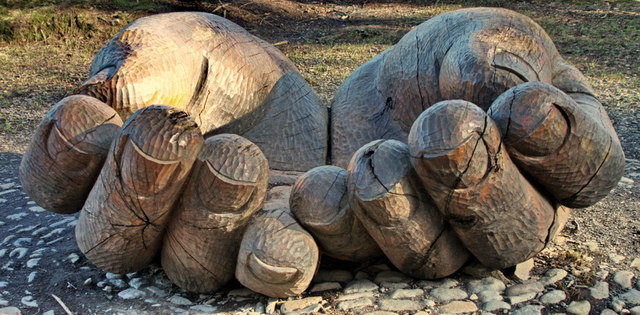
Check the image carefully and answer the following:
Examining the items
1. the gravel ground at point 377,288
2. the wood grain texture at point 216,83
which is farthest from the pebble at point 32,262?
the wood grain texture at point 216,83

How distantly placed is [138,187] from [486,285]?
131cm

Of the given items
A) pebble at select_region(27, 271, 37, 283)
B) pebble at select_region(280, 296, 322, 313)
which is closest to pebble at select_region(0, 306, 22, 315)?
pebble at select_region(27, 271, 37, 283)

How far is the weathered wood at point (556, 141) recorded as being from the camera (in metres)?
2.18

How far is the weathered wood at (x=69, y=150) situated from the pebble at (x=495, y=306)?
4.78 feet

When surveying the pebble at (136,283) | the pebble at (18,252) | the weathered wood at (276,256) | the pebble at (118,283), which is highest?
the weathered wood at (276,256)

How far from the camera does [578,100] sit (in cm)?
268

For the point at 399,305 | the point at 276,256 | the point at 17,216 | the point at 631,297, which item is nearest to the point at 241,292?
the point at 276,256

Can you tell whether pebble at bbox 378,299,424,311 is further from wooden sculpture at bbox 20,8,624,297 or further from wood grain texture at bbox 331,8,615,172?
wood grain texture at bbox 331,8,615,172

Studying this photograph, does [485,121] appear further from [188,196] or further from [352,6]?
[352,6]

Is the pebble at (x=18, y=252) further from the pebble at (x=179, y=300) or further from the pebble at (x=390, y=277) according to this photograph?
the pebble at (x=390, y=277)

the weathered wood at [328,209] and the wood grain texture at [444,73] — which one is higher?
the wood grain texture at [444,73]

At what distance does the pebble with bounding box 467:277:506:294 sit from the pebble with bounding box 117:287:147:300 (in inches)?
49.2

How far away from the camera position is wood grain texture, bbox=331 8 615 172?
8.18 ft

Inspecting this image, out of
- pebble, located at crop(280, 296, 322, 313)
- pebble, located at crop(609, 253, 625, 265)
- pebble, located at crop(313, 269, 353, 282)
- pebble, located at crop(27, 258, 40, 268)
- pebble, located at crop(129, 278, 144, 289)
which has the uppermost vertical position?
pebble, located at crop(609, 253, 625, 265)
